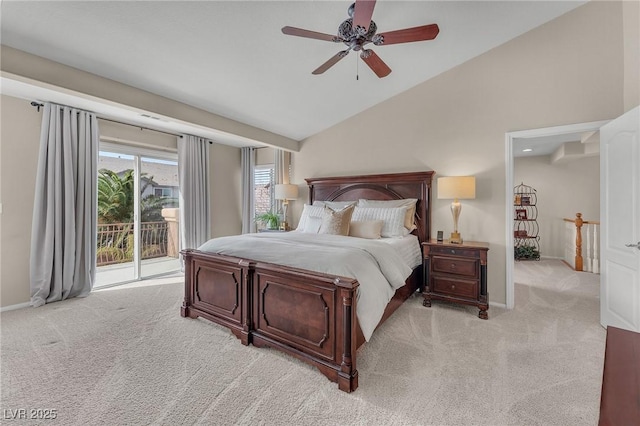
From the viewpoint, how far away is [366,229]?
3.50 metres

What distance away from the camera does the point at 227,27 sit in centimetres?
248

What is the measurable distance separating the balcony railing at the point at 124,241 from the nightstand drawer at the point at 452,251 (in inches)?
182

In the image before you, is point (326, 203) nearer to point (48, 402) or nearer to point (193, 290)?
point (193, 290)

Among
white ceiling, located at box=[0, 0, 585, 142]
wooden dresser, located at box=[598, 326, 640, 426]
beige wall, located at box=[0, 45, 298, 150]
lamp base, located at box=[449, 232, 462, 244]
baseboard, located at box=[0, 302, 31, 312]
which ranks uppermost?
white ceiling, located at box=[0, 0, 585, 142]

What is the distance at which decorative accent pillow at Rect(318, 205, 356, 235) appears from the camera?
11.5 ft

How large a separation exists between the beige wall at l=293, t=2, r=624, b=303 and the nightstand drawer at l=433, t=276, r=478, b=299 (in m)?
0.61

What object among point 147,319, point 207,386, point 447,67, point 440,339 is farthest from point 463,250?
point 147,319

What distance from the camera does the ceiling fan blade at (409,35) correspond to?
2025 mm

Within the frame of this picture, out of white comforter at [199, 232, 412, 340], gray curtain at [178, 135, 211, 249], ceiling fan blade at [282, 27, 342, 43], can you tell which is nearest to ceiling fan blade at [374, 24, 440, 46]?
ceiling fan blade at [282, 27, 342, 43]

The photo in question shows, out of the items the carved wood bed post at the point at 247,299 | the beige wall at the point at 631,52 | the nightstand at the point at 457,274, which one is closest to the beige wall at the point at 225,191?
the carved wood bed post at the point at 247,299

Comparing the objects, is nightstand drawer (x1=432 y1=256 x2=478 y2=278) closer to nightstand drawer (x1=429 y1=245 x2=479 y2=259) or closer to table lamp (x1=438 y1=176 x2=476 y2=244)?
nightstand drawer (x1=429 y1=245 x2=479 y2=259)

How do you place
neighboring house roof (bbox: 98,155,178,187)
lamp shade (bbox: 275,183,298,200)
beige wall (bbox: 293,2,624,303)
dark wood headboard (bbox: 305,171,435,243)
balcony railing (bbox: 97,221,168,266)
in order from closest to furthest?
1. beige wall (bbox: 293,2,624,303)
2. dark wood headboard (bbox: 305,171,435,243)
3. neighboring house roof (bbox: 98,155,178,187)
4. balcony railing (bbox: 97,221,168,266)
5. lamp shade (bbox: 275,183,298,200)

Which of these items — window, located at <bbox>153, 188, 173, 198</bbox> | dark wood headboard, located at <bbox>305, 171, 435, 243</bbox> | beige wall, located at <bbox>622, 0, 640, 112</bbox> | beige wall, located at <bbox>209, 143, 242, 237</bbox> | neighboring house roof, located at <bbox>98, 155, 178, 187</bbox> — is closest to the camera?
beige wall, located at <bbox>622, 0, 640, 112</bbox>

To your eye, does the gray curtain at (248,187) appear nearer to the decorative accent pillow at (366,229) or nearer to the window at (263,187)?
the window at (263,187)
